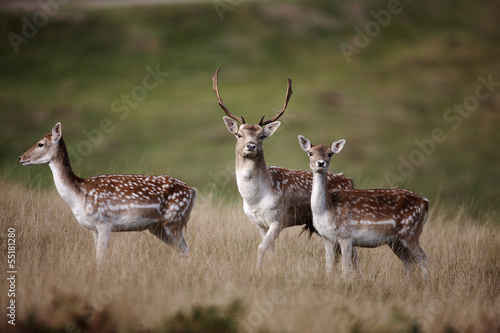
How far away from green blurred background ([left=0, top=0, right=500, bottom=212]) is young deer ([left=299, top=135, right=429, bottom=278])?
2661 centimetres

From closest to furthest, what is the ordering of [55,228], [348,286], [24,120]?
[348,286], [55,228], [24,120]

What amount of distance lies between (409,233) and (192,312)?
327 cm

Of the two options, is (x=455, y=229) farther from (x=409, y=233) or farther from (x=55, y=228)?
(x=55, y=228)

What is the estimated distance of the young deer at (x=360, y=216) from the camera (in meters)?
7.91

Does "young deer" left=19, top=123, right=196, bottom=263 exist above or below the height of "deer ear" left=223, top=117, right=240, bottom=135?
below

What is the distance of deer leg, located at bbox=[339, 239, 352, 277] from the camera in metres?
7.71

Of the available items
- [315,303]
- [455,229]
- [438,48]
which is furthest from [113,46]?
[315,303]

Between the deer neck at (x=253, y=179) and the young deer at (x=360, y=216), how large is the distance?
633mm

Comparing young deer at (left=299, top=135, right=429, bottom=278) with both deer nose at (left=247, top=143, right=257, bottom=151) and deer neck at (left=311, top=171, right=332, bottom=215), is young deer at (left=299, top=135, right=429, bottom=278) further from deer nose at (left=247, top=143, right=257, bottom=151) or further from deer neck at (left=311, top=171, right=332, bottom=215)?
deer nose at (left=247, top=143, right=257, bottom=151)

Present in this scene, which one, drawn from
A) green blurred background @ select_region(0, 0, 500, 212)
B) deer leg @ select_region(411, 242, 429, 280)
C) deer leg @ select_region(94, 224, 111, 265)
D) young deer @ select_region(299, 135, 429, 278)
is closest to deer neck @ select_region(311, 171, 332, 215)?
young deer @ select_region(299, 135, 429, 278)

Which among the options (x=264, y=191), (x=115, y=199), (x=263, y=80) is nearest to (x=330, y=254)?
(x=264, y=191)

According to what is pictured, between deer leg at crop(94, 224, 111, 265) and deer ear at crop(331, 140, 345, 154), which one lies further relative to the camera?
deer ear at crop(331, 140, 345, 154)

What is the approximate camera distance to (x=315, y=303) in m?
6.46

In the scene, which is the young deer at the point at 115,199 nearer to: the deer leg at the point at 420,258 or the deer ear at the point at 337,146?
the deer ear at the point at 337,146
